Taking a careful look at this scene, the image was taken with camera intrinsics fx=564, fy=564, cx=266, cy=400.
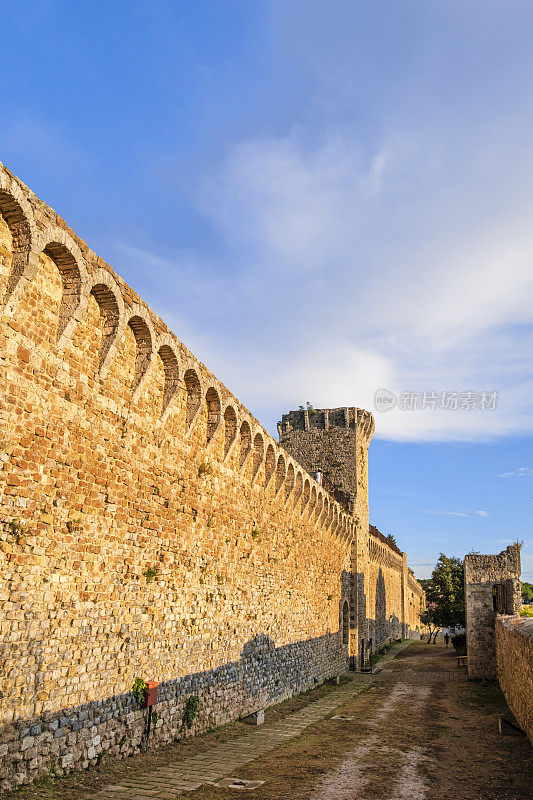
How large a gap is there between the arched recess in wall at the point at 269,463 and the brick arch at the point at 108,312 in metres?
7.49

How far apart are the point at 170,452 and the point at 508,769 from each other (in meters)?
7.33

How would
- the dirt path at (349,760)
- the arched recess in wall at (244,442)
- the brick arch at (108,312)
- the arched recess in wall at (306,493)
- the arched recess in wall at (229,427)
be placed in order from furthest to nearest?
1. the arched recess in wall at (306,493)
2. the arched recess in wall at (244,442)
3. the arched recess in wall at (229,427)
4. the brick arch at (108,312)
5. the dirt path at (349,760)

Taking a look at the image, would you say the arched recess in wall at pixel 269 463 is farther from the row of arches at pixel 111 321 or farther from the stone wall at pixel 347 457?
the stone wall at pixel 347 457

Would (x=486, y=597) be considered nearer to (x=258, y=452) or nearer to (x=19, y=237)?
(x=258, y=452)

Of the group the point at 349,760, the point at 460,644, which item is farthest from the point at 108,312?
the point at 460,644

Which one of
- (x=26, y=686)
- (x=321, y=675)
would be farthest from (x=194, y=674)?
(x=321, y=675)

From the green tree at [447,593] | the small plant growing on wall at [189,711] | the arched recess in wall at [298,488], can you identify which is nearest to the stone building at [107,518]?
the small plant growing on wall at [189,711]

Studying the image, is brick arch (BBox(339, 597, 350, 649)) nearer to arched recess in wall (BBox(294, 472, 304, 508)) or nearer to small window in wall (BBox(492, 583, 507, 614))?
small window in wall (BBox(492, 583, 507, 614))

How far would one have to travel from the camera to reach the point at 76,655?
23.0ft

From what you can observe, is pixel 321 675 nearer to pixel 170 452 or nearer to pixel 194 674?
pixel 194 674

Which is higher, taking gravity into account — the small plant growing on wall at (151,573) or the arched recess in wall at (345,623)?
the small plant growing on wall at (151,573)

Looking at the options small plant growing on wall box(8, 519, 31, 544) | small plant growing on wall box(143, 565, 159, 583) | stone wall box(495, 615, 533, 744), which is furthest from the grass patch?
small plant growing on wall box(8, 519, 31, 544)

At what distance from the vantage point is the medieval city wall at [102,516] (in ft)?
20.4

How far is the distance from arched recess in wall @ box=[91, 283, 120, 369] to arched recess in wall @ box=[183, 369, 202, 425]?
261cm
